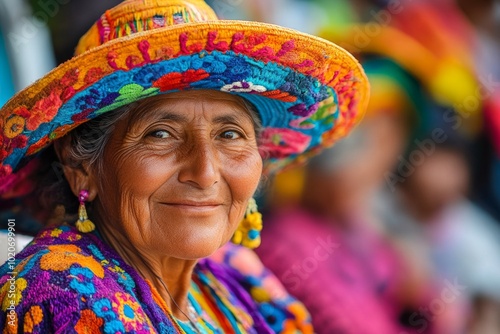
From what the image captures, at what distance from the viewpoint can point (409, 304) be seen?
4.10 meters

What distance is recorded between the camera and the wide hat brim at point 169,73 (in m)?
1.73

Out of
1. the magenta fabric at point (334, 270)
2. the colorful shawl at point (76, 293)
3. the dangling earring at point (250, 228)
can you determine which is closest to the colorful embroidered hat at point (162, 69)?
the colorful shawl at point (76, 293)

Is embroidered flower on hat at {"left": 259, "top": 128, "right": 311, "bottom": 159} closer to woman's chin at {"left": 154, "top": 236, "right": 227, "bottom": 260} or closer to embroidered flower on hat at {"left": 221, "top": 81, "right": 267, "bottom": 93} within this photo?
embroidered flower on hat at {"left": 221, "top": 81, "right": 267, "bottom": 93}

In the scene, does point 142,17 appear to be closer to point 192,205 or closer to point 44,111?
point 44,111

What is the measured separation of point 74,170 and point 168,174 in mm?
317

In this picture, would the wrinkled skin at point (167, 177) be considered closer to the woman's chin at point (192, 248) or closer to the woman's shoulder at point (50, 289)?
the woman's chin at point (192, 248)

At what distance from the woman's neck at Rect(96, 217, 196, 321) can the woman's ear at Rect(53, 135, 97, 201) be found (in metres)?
0.12

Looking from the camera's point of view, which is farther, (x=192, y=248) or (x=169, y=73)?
(x=192, y=248)

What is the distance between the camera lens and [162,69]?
180cm

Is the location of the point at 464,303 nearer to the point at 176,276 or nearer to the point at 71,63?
the point at 176,276

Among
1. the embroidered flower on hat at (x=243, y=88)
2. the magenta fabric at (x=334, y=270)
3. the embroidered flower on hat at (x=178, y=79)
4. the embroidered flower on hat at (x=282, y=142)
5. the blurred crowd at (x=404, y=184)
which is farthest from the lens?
the blurred crowd at (x=404, y=184)

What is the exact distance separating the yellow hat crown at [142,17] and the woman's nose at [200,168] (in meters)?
0.36

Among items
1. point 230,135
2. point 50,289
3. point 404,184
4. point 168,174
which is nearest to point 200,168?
point 168,174

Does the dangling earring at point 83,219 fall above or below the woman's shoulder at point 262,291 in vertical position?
above
